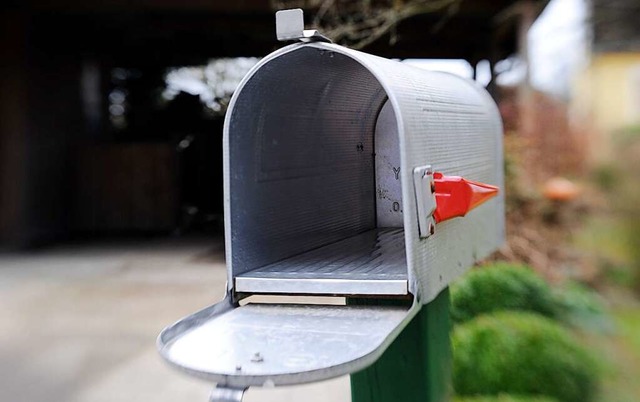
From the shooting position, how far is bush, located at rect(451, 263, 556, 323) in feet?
13.5

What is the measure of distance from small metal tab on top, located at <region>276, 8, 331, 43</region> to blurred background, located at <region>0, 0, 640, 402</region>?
72.7 inches

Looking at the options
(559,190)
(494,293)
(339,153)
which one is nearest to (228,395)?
(339,153)

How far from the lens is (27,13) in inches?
384

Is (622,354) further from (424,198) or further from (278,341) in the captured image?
(278,341)

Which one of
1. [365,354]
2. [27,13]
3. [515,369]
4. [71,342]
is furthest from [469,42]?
[365,354]

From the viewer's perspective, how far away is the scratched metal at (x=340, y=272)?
186 cm

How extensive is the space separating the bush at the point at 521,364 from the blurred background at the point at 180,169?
5 cm

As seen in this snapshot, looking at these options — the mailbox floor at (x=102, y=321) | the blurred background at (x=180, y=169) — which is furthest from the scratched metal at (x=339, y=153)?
the mailbox floor at (x=102, y=321)

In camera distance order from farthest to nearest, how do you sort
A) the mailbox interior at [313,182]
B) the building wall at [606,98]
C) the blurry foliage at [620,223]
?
1. the building wall at [606,98]
2. the blurry foliage at [620,223]
3. the mailbox interior at [313,182]

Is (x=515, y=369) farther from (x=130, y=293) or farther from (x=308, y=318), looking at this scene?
(x=130, y=293)

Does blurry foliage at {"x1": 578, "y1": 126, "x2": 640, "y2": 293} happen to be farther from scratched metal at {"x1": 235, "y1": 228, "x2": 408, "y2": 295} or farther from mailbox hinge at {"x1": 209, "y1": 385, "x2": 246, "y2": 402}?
mailbox hinge at {"x1": 209, "y1": 385, "x2": 246, "y2": 402}

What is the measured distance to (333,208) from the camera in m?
2.65

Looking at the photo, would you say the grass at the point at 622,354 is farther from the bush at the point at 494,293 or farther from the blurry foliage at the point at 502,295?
the bush at the point at 494,293

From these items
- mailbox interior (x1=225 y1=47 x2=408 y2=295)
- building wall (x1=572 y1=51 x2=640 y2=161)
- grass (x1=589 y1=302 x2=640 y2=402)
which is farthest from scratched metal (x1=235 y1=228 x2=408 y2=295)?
building wall (x1=572 y1=51 x2=640 y2=161)
